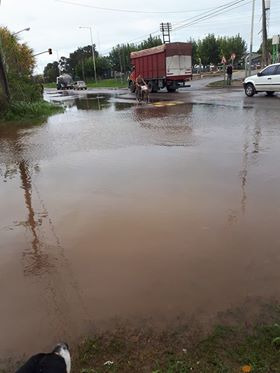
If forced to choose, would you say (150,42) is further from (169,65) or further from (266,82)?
(266,82)

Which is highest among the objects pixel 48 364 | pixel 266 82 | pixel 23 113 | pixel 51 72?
pixel 51 72

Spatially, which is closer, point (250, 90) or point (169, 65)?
point (250, 90)

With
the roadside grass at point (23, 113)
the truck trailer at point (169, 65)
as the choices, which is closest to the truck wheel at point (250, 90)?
the truck trailer at point (169, 65)

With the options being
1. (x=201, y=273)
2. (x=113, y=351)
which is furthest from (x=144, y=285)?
(x=113, y=351)

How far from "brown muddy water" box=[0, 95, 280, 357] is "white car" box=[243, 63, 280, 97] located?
11.6m

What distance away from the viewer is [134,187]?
22.7ft

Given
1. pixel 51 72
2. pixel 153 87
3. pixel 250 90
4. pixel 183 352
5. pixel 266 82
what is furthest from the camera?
pixel 51 72

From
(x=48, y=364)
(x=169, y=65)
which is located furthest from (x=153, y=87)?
(x=48, y=364)

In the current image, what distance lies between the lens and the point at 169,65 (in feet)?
97.3

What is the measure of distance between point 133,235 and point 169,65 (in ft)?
87.1

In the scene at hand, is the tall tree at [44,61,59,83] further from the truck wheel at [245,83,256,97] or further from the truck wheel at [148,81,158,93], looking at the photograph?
the truck wheel at [245,83,256,97]

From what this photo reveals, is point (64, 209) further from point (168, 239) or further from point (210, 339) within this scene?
point (210, 339)

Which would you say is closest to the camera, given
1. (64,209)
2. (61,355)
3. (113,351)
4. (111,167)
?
(61,355)

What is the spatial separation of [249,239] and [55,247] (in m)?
2.35
